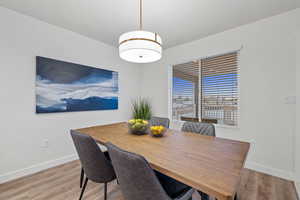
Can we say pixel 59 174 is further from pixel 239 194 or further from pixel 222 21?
pixel 222 21

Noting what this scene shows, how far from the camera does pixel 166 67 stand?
11.5 feet

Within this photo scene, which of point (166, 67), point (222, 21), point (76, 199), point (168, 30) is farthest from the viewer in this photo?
point (166, 67)

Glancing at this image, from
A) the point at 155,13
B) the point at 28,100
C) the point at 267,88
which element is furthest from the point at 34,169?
the point at 267,88

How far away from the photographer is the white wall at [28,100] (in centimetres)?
195

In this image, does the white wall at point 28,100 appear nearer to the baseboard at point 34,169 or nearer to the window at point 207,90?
the baseboard at point 34,169

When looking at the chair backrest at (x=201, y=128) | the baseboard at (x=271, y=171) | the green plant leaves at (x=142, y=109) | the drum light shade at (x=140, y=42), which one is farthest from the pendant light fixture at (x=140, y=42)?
the baseboard at (x=271, y=171)

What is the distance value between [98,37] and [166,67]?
1719 mm

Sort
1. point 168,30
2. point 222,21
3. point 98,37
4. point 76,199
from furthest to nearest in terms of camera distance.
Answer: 1. point 98,37
2. point 168,30
3. point 222,21
4. point 76,199

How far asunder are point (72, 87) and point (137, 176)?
2386mm

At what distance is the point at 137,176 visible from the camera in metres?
0.81

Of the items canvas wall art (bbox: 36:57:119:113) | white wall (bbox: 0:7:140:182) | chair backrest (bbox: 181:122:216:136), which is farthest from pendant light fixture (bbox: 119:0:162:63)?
white wall (bbox: 0:7:140:182)

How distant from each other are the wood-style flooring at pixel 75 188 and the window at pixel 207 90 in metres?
0.98

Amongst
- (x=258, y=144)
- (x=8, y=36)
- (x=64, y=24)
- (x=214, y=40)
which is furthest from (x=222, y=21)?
(x=8, y=36)

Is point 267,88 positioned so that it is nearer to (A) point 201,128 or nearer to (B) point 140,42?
(A) point 201,128
